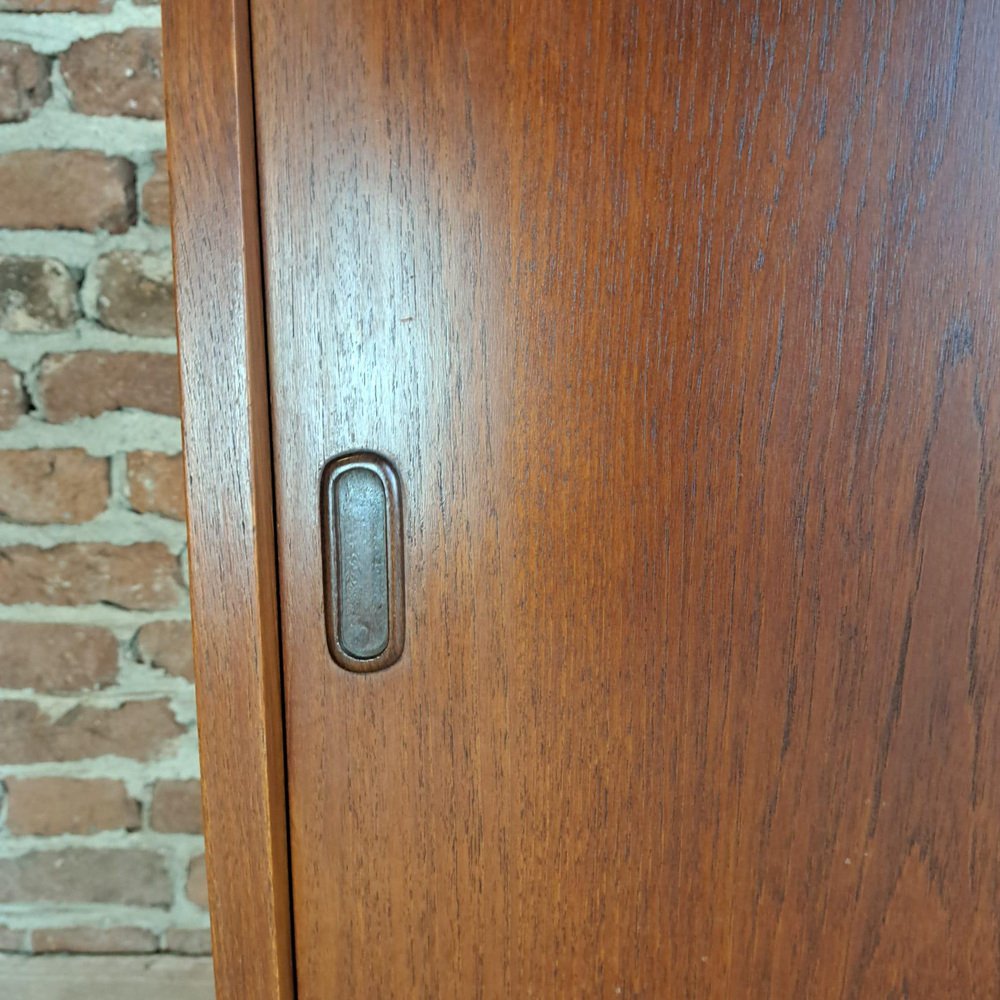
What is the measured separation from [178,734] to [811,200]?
64 cm

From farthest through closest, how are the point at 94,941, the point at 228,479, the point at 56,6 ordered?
the point at 94,941, the point at 56,6, the point at 228,479

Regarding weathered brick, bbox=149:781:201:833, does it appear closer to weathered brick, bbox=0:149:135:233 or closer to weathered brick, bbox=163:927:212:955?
weathered brick, bbox=163:927:212:955

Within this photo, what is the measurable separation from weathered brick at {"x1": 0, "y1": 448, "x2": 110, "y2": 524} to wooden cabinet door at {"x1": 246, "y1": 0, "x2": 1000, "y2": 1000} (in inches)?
9.1

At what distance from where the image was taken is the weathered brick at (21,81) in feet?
2.10

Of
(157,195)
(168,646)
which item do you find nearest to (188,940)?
(168,646)

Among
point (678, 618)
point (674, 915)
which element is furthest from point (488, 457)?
point (674, 915)

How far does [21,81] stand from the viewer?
Result: 25.3 inches

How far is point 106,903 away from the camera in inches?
29.0

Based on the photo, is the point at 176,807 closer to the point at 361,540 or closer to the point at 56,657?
the point at 56,657

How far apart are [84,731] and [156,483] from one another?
0.22 meters

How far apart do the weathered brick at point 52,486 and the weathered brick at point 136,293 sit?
0.11 metres

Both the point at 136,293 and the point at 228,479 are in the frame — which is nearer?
the point at 228,479

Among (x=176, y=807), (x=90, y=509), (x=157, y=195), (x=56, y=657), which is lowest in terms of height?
(x=176, y=807)

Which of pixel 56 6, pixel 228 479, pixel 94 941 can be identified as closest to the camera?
pixel 228 479
